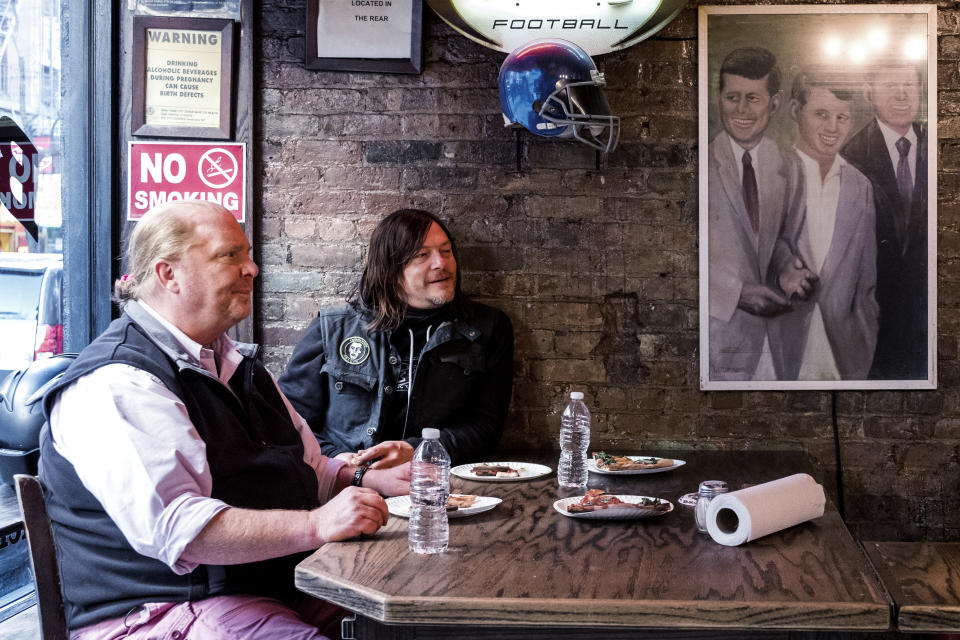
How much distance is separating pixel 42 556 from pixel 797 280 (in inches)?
100

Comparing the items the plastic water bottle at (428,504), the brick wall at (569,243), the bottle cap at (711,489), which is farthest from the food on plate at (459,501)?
the brick wall at (569,243)

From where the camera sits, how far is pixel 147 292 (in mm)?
2098

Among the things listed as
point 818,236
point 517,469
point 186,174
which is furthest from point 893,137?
point 186,174

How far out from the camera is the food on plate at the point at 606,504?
208 centimetres

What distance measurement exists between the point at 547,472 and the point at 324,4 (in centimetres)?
189

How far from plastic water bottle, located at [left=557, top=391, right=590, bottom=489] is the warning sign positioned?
4.72ft

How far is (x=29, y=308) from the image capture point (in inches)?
123

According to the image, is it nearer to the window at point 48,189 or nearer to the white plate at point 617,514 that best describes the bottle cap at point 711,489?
the white plate at point 617,514

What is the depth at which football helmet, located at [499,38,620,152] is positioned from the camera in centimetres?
290

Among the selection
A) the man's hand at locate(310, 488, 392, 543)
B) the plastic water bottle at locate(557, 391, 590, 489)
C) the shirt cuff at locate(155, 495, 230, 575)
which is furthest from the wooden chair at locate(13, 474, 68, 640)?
the plastic water bottle at locate(557, 391, 590, 489)

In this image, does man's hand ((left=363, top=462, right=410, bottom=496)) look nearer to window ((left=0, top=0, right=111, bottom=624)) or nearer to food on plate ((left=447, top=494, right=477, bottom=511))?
food on plate ((left=447, top=494, right=477, bottom=511))

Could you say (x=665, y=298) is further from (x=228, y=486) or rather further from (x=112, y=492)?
(x=112, y=492)

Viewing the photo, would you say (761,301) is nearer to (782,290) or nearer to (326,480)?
(782,290)

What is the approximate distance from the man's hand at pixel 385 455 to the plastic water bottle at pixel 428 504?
1.95 ft
